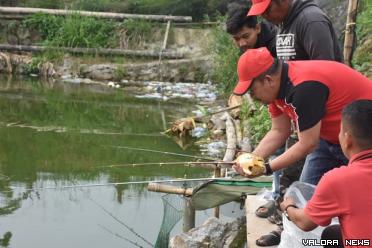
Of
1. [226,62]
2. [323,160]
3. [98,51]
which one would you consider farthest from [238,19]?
[98,51]

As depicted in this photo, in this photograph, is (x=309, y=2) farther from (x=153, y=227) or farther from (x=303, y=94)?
(x=153, y=227)

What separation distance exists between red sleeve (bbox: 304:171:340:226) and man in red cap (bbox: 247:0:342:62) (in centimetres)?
111

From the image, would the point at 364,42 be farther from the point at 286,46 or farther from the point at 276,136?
the point at 276,136

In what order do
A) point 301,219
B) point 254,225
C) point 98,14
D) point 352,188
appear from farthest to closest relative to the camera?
point 98,14 < point 254,225 < point 301,219 < point 352,188

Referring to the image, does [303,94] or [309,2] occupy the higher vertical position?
[309,2]

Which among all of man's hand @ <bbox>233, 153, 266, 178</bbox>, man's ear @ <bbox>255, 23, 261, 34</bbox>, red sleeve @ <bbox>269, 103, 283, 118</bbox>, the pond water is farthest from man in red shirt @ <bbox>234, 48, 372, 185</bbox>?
the pond water

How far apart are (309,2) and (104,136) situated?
518 centimetres

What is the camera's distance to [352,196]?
2025 mm

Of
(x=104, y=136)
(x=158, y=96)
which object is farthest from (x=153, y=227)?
(x=158, y=96)

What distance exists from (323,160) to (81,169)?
3882 mm

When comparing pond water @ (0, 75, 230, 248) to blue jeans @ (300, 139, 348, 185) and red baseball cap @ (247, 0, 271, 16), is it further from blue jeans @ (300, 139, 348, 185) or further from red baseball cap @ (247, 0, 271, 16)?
red baseball cap @ (247, 0, 271, 16)

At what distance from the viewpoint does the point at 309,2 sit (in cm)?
323

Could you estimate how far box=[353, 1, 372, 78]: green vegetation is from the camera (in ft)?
21.7

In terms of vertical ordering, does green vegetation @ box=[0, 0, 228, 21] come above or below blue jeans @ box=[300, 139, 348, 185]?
above
